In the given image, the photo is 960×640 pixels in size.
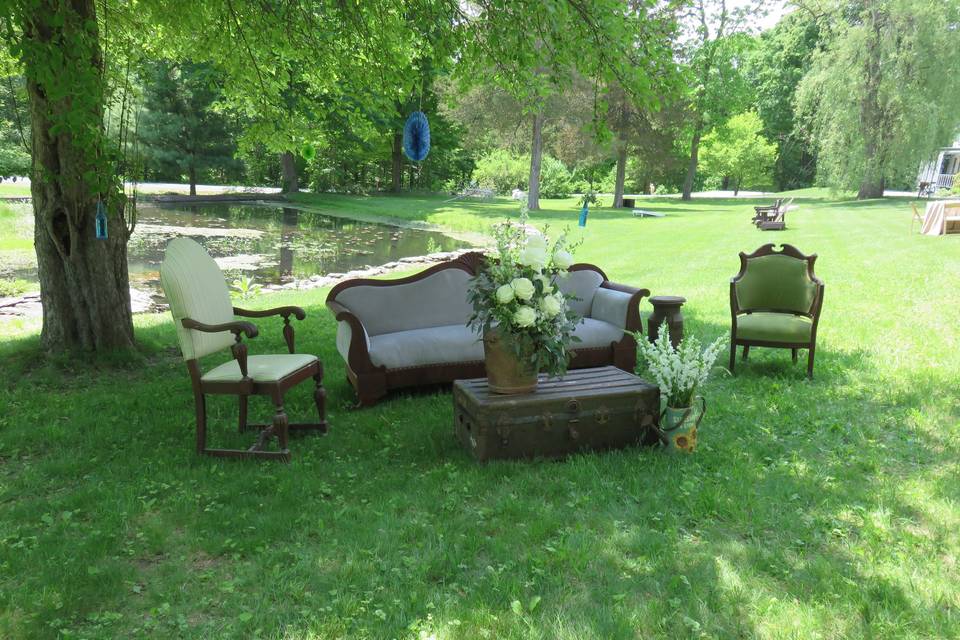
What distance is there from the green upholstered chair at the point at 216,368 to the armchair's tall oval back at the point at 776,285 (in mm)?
4063

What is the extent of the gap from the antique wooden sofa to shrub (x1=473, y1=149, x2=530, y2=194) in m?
35.8

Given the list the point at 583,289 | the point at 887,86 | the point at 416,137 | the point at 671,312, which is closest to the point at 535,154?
the point at 887,86

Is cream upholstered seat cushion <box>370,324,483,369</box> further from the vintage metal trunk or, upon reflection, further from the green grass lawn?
the vintage metal trunk

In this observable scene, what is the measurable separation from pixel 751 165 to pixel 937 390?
142 ft

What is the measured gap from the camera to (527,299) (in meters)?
3.90

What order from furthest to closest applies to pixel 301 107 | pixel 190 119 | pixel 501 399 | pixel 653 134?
pixel 190 119 < pixel 653 134 < pixel 301 107 < pixel 501 399

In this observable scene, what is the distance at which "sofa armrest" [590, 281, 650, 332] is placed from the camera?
5835 millimetres

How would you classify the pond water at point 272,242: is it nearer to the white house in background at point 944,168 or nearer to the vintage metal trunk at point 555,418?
the vintage metal trunk at point 555,418

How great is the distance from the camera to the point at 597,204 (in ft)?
113

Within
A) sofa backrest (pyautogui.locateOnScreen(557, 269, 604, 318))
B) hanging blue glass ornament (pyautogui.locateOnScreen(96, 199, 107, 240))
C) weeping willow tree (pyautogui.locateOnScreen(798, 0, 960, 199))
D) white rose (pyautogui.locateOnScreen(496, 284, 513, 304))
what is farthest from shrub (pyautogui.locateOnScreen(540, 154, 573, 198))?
white rose (pyautogui.locateOnScreen(496, 284, 513, 304))

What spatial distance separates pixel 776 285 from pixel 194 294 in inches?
199

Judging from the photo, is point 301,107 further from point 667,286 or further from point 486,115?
point 486,115

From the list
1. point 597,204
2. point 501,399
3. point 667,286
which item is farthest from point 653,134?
point 501,399

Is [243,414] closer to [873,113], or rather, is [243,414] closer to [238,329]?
[238,329]
